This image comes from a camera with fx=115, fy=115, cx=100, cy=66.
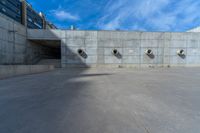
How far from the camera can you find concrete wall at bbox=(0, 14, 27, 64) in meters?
10.8

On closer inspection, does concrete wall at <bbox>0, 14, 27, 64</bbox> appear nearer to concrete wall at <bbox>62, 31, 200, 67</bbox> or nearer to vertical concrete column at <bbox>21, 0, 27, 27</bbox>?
concrete wall at <bbox>62, 31, 200, 67</bbox>

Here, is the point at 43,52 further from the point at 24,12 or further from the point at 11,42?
the point at 24,12

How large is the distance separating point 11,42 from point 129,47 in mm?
13201

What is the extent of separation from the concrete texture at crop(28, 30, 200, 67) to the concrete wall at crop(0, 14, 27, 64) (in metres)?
3.96

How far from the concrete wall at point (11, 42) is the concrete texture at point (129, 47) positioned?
3.96 m

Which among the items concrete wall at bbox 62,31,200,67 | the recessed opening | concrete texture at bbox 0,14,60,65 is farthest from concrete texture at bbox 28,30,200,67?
concrete texture at bbox 0,14,60,65

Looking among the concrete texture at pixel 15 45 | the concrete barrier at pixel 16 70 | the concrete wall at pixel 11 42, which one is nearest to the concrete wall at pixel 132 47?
the concrete texture at pixel 15 45

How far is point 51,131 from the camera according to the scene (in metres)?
1.57

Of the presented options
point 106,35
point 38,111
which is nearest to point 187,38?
point 106,35

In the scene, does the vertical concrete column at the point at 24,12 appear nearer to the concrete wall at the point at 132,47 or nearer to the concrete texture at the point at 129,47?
the concrete texture at the point at 129,47

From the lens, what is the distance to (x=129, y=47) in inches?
583

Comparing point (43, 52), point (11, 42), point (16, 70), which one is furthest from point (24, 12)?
point (16, 70)

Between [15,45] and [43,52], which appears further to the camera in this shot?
[43,52]

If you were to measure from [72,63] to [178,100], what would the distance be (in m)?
12.9
